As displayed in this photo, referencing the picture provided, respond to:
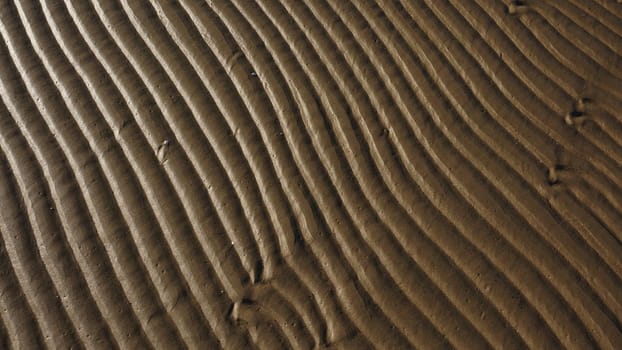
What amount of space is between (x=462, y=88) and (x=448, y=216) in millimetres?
733

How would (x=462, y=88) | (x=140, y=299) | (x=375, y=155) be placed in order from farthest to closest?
(x=462, y=88) → (x=375, y=155) → (x=140, y=299)

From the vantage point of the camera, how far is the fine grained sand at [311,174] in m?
2.41

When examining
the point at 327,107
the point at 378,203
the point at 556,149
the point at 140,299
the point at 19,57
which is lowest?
the point at 140,299

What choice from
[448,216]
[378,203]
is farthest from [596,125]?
[378,203]

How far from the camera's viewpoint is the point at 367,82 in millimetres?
3057

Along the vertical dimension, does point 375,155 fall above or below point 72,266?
above

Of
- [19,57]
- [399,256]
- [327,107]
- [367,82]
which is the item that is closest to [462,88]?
[367,82]

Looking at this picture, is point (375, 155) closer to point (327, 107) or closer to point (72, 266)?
point (327, 107)

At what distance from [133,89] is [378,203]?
4.18 feet

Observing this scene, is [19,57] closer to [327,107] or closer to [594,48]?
[327,107]

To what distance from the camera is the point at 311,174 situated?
2742 millimetres

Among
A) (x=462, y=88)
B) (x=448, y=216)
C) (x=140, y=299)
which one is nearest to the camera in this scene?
(x=140, y=299)

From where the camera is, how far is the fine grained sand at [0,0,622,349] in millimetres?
2410

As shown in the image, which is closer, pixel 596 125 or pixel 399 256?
pixel 399 256
